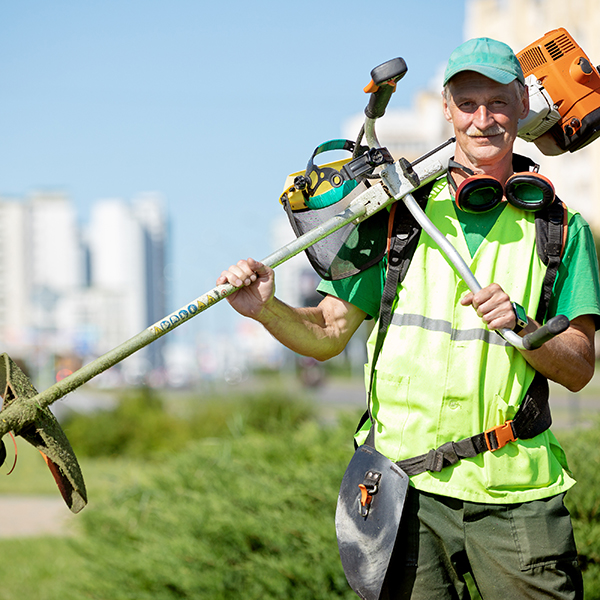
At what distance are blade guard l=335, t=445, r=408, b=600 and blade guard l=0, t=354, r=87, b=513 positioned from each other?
0.75 meters

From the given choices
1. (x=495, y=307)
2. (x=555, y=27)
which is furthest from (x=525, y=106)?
(x=555, y=27)

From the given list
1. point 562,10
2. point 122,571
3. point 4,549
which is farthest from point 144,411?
point 562,10

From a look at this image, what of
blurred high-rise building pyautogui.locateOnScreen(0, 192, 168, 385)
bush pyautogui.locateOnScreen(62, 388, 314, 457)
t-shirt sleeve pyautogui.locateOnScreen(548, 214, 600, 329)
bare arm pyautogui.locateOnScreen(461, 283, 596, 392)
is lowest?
blurred high-rise building pyautogui.locateOnScreen(0, 192, 168, 385)

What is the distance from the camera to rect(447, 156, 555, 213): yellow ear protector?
2105mm

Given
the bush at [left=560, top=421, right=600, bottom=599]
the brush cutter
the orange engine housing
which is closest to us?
the brush cutter

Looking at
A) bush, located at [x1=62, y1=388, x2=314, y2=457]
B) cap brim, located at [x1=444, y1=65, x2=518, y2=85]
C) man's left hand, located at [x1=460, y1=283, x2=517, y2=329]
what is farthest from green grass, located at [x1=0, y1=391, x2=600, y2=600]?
bush, located at [x1=62, y1=388, x2=314, y2=457]

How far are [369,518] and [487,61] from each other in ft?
4.25

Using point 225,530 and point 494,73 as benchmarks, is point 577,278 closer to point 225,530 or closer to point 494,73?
point 494,73

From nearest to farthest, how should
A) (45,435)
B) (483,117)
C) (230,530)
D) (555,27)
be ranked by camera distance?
(45,435)
(483,117)
(230,530)
(555,27)

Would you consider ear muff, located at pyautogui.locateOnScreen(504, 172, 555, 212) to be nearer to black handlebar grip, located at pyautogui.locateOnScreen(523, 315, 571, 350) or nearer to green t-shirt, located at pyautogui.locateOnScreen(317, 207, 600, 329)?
green t-shirt, located at pyautogui.locateOnScreen(317, 207, 600, 329)

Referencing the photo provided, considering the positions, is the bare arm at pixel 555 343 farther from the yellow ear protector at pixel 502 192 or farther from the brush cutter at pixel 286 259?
the yellow ear protector at pixel 502 192

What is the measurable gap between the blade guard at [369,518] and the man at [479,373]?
47 mm

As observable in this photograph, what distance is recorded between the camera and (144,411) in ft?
42.6

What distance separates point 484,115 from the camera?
84.7 inches
